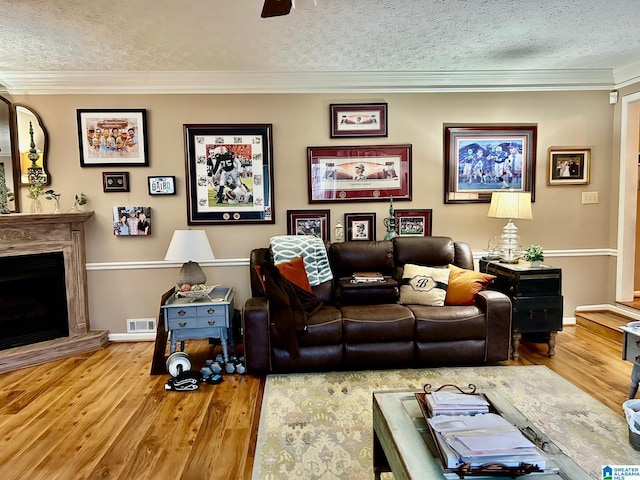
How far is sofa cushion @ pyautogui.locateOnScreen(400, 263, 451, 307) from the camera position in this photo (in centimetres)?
339

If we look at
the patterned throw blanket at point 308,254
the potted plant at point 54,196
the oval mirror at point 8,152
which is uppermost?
the oval mirror at point 8,152

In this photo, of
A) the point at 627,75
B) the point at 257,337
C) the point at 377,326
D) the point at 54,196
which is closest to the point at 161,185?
the point at 54,196

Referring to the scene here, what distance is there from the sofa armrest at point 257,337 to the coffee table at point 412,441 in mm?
1314

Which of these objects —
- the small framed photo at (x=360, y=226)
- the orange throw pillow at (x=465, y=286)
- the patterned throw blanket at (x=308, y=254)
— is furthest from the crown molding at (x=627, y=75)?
the patterned throw blanket at (x=308, y=254)

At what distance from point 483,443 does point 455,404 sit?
0.97 ft

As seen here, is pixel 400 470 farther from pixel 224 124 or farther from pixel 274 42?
pixel 224 124

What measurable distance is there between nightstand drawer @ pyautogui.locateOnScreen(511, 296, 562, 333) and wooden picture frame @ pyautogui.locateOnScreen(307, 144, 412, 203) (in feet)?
4.98

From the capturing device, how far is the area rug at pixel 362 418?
206 centimetres

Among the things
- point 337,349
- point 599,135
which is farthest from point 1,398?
point 599,135

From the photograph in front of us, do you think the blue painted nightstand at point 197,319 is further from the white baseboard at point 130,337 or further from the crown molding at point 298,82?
the crown molding at point 298,82

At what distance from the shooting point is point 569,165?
4195 millimetres

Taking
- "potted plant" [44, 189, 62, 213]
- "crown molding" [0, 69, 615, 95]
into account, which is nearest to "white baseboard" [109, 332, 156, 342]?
"potted plant" [44, 189, 62, 213]

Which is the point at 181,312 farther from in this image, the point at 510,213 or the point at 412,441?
the point at 510,213

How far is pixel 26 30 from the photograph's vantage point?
9.16 feet
